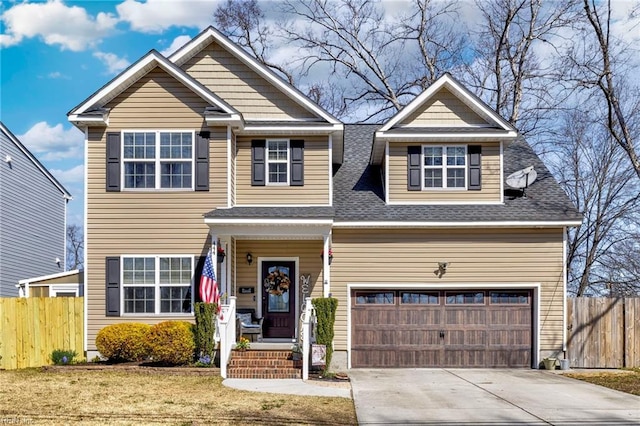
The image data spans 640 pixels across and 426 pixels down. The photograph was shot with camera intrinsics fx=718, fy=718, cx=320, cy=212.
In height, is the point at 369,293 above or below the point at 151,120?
below

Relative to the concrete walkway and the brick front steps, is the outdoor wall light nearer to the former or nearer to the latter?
the brick front steps

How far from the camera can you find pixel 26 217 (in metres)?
28.6

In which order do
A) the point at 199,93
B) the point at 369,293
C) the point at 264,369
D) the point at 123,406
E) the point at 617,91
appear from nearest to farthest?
the point at 123,406
the point at 264,369
the point at 199,93
the point at 369,293
the point at 617,91

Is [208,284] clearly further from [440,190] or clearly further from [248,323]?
[440,190]

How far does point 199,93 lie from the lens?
1767 centimetres

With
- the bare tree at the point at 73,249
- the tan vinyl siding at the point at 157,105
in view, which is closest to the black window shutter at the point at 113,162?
the tan vinyl siding at the point at 157,105

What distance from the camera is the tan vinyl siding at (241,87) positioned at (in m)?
19.0

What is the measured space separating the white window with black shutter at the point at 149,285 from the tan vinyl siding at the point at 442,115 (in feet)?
23.4

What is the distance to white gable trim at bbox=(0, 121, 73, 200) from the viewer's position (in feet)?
87.9

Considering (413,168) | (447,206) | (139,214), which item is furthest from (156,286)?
(447,206)

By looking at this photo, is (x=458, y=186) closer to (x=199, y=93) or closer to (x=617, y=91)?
(x=199, y=93)

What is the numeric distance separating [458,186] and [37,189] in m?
18.6

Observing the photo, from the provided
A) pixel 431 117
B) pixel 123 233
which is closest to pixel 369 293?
pixel 431 117

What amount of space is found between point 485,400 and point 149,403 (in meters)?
5.83
